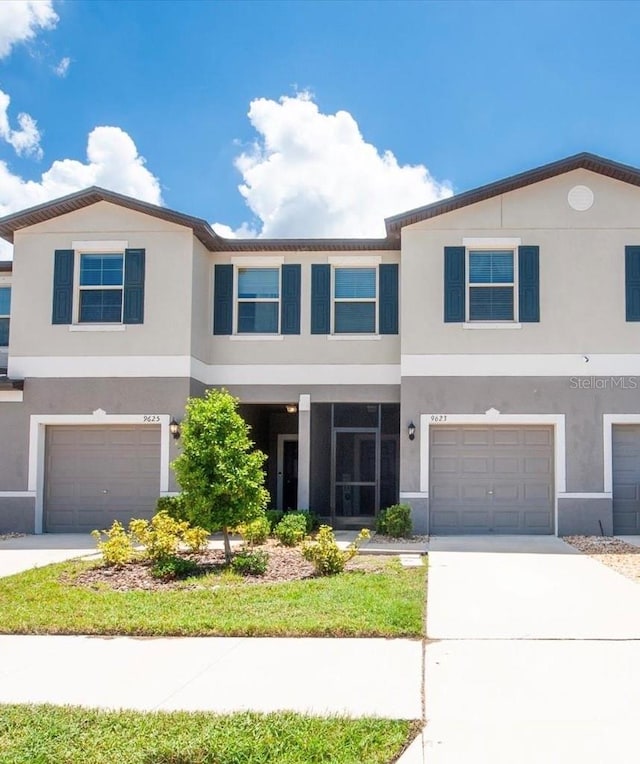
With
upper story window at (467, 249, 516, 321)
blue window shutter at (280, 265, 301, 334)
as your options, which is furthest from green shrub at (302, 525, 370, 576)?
blue window shutter at (280, 265, 301, 334)

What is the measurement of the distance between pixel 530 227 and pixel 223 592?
10.4m

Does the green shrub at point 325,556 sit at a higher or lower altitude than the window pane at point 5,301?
lower

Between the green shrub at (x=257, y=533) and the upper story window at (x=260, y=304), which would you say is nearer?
the green shrub at (x=257, y=533)

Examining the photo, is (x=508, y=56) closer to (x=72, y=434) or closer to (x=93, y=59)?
(x=93, y=59)

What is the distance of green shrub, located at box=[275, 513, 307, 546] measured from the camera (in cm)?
1498

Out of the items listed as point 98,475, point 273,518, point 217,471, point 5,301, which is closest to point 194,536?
point 217,471

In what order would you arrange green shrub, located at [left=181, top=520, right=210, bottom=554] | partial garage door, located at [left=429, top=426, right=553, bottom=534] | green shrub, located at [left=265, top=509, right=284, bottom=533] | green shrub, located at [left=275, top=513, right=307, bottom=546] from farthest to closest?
partial garage door, located at [left=429, top=426, right=553, bottom=534] → green shrub, located at [left=265, top=509, right=284, bottom=533] → green shrub, located at [left=275, top=513, right=307, bottom=546] → green shrub, located at [left=181, top=520, right=210, bottom=554]

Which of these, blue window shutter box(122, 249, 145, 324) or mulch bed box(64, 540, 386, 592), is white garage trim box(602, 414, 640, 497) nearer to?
mulch bed box(64, 540, 386, 592)

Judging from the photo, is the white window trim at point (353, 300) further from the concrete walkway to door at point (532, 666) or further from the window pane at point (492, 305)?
the concrete walkway to door at point (532, 666)

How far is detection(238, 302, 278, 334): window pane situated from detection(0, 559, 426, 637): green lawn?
26.2ft

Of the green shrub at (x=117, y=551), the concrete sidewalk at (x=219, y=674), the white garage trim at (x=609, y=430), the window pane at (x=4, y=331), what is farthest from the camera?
the window pane at (x=4, y=331)

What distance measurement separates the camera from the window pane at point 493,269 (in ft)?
55.1

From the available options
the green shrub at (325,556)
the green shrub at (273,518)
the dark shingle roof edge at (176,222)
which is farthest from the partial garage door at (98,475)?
the green shrub at (325,556)

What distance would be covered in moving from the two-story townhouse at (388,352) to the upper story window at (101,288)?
3 centimetres
